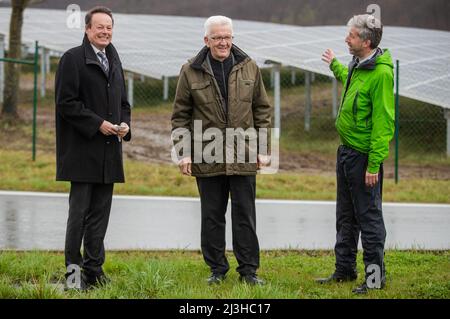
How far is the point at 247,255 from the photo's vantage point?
6.52m

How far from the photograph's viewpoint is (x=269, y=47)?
76.9ft

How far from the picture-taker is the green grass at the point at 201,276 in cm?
572

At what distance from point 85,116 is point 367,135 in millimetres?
2196

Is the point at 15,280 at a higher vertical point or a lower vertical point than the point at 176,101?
lower

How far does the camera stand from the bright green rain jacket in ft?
19.9

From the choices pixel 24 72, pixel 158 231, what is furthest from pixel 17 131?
pixel 24 72

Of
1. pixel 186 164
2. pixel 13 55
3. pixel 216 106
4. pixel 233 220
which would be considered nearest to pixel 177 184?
pixel 233 220

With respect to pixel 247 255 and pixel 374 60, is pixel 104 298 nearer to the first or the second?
pixel 247 255

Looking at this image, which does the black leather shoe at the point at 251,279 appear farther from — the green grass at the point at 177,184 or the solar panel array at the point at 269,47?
the solar panel array at the point at 269,47

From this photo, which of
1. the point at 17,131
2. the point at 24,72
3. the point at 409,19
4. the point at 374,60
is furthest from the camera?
the point at 409,19

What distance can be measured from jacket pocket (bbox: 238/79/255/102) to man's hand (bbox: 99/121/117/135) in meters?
1.05

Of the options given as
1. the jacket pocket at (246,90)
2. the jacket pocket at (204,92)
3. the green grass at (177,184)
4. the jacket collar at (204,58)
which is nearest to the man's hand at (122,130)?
the jacket pocket at (204,92)

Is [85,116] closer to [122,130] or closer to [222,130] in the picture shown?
[122,130]
